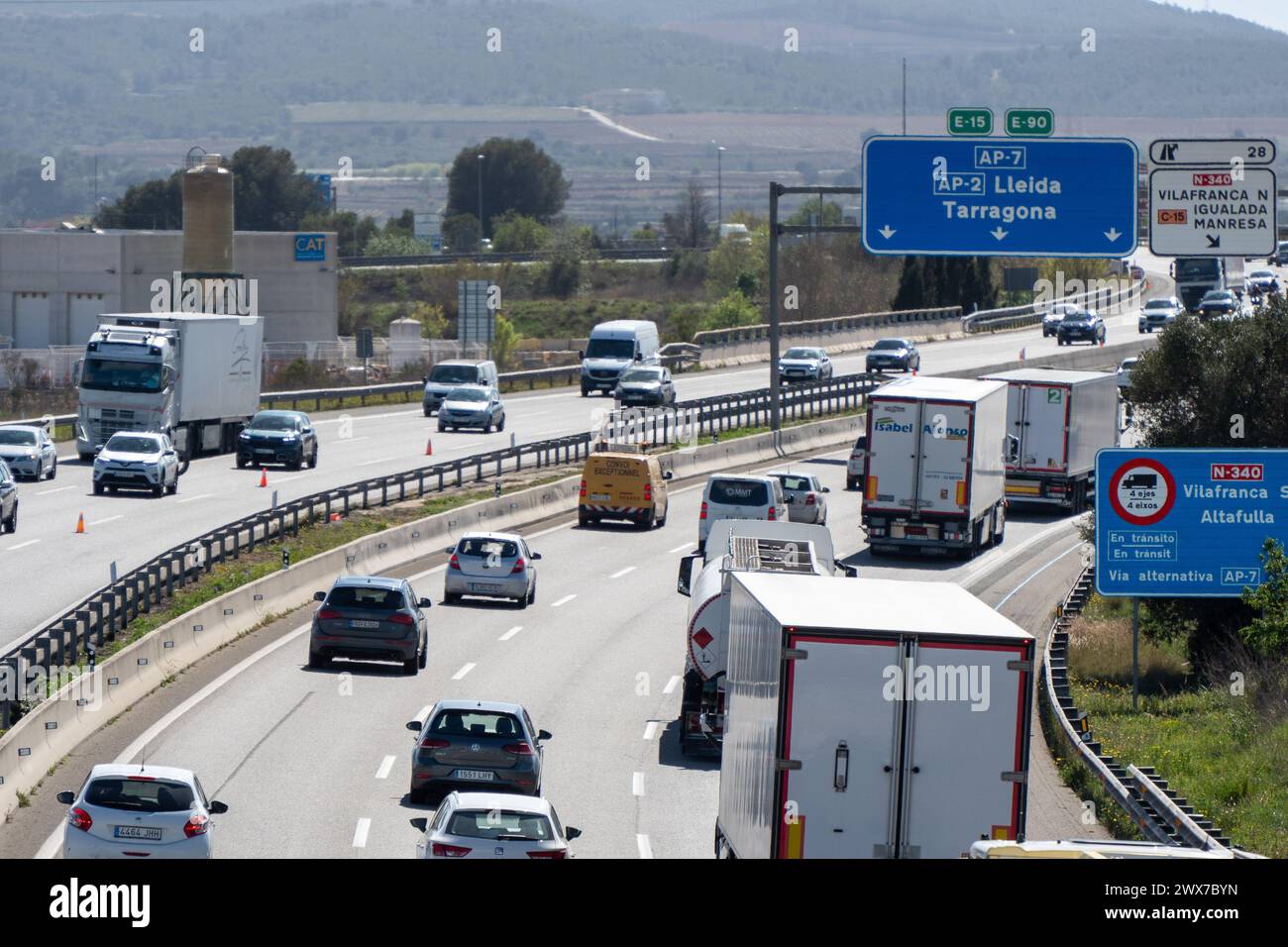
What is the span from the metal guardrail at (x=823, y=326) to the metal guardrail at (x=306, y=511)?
54.7 ft

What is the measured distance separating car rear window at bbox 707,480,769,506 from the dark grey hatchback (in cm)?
1214

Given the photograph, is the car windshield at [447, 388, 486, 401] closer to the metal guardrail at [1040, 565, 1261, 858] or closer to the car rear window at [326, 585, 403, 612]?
the car rear window at [326, 585, 403, 612]

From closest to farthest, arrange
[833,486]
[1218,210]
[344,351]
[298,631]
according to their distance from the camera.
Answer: [1218,210] → [298,631] → [833,486] → [344,351]

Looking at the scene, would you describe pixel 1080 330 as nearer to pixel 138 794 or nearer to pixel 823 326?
pixel 823 326

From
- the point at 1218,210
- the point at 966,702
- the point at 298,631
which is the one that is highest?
the point at 1218,210

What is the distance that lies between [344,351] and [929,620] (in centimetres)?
8591

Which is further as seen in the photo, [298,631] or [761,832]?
[298,631]

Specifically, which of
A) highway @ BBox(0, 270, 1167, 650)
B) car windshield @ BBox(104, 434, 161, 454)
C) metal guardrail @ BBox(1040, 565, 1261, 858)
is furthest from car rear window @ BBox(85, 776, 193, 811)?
car windshield @ BBox(104, 434, 161, 454)

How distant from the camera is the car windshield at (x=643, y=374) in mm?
64625

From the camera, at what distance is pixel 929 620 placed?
1468cm

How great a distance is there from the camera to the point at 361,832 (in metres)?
20.4
